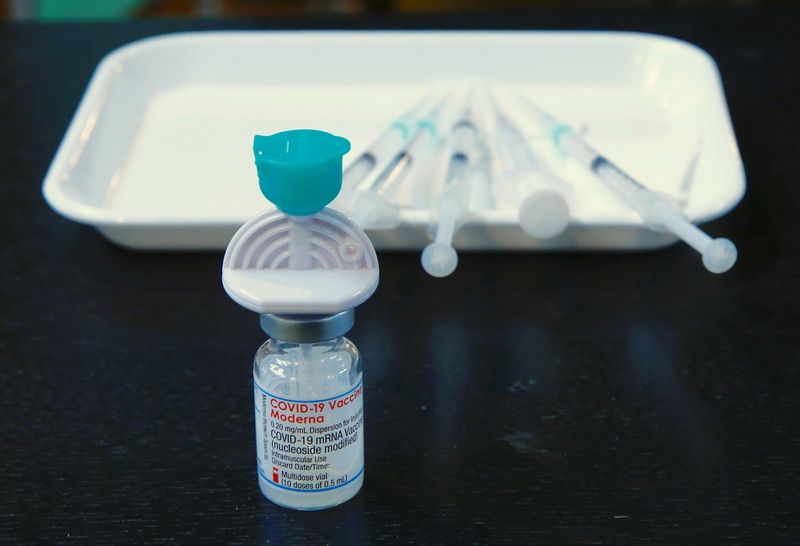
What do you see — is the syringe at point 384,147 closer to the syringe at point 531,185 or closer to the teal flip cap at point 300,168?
the syringe at point 531,185

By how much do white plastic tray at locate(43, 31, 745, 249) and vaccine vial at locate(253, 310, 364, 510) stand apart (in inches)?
8.4

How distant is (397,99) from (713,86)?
0.26 meters

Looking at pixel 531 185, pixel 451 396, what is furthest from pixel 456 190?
pixel 451 396

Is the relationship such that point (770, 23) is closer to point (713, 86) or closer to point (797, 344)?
point (713, 86)

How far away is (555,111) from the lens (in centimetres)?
96

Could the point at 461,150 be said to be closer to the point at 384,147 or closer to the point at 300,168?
the point at 384,147

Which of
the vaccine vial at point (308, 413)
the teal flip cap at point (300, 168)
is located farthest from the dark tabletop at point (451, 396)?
the teal flip cap at point (300, 168)

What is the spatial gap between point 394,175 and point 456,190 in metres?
0.06

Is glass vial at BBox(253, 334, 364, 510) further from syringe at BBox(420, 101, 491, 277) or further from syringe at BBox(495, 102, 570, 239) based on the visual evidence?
syringe at BBox(495, 102, 570, 239)

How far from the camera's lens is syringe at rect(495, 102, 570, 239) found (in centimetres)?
68

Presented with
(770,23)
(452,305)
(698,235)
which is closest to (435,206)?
(452,305)

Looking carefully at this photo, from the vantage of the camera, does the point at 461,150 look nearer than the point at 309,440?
No

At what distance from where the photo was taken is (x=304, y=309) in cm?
46

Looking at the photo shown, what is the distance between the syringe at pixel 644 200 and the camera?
0.57m
